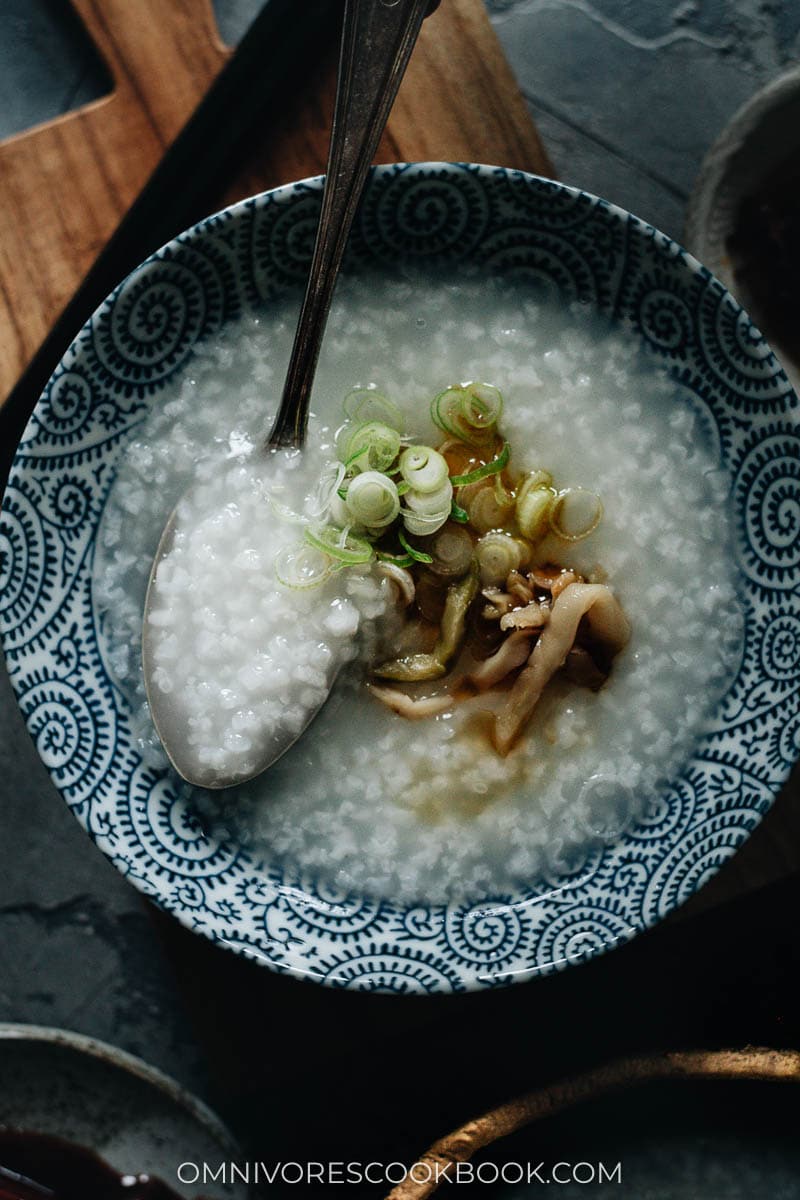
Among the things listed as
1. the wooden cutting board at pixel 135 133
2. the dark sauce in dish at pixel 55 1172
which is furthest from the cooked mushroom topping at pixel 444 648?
the dark sauce in dish at pixel 55 1172

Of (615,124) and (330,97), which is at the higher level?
(330,97)

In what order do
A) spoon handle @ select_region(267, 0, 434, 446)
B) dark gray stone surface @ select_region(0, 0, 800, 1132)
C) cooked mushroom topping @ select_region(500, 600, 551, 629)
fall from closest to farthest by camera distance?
spoon handle @ select_region(267, 0, 434, 446) → cooked mushroom topping @ select_region(500, 600, 551, 629) → dark gray stone surface @ select_region(0, 0, 800, 1132)

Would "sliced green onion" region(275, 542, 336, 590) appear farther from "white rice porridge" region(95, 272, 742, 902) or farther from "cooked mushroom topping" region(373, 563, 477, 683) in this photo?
"cooked mushroom topping" region(373, 563, 477, 683)

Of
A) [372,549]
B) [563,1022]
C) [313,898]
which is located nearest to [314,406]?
[372,549]

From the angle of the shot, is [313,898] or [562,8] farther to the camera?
[562,8]

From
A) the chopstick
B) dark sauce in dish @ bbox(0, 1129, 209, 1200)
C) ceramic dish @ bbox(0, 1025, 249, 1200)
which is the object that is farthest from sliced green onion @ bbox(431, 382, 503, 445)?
dark sauce in dish @ bbox(0, 1129, 209, 1200)

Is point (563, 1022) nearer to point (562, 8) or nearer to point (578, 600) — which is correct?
point (578, 600)

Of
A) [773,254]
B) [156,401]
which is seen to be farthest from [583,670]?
[773,254]
